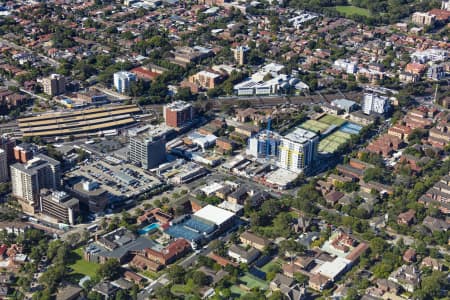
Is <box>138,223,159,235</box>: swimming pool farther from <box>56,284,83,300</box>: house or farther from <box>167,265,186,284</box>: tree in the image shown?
<box>56,284,83,300</box>: house

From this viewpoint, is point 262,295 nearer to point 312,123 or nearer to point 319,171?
point 319,171

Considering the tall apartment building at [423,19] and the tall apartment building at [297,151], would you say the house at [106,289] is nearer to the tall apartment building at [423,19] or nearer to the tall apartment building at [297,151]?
the tall apartment building at [297,151]

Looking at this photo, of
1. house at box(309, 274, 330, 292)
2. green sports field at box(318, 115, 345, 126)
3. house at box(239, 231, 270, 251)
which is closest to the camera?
house at box(309, 274, 330, 292)

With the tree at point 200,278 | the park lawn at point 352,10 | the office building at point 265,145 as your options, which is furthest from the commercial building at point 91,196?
the park lawn at point 352,10

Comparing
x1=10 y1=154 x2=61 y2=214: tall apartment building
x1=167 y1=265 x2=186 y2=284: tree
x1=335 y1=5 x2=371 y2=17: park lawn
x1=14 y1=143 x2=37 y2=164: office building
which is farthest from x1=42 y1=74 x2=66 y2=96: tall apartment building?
x1=335 y1=5 x2=371 y2=17: park lawn

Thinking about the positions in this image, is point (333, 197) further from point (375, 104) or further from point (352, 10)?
point (352, 10)

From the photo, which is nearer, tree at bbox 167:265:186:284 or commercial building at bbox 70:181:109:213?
tree at bbox 167:265:186:284
